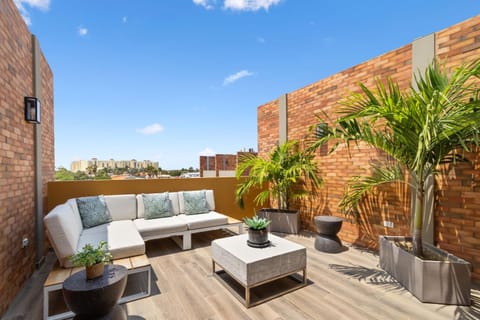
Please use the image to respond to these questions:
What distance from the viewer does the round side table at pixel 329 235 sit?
3504 millimetres

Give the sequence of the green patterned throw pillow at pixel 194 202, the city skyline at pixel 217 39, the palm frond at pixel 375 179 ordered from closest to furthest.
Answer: the palm frond at pixel 375 179, the city skyline at pixel 217 39, the green patterned throw pillow at pixel 194 202

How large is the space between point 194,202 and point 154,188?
3.11 ft

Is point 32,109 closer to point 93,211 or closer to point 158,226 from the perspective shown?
point 93,211

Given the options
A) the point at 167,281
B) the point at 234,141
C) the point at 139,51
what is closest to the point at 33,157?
the point at 167,281

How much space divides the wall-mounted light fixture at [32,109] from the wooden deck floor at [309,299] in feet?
7.41

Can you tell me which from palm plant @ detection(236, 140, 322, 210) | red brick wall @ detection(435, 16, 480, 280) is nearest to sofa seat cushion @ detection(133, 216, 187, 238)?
palm plant @ detection(236, 140, 322, 210)

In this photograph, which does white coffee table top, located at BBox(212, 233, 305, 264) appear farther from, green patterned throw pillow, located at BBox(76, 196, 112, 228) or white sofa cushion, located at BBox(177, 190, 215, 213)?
green patterned throw pillow, located at BBox(76, 196, 112, 228)

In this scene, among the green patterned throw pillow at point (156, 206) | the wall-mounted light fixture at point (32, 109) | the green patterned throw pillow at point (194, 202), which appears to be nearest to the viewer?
the wall-mounted light fixture at point (32, 109)

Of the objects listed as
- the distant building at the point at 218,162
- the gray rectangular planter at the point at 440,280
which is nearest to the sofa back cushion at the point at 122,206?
the gray rectangular planter at the point at 440,280

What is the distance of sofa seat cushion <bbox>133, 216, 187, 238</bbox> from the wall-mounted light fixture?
2.12m

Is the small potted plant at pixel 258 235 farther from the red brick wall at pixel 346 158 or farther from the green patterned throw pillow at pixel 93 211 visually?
the green patterned throw pillow at pixel 93 211

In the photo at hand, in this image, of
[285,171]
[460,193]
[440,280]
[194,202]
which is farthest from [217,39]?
[440,280]

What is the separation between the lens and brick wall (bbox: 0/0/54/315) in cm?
212

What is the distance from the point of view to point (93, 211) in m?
3.51
